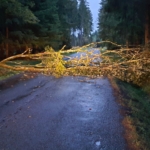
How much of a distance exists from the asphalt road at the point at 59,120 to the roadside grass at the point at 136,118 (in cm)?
22

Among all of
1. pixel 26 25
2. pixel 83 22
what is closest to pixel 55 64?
pixel 26 25

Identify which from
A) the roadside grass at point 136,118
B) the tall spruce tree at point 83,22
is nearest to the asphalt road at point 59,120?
the roadside grass at point 136,118

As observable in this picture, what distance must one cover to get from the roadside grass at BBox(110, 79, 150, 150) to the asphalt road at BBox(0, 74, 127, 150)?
0.72 feet

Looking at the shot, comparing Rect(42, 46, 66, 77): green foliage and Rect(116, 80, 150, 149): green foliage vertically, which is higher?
Rect(42, 46, 66, 77): green foliage

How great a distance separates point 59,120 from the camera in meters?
6.76

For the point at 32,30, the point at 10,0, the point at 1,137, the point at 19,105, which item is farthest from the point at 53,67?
the point at 32,30

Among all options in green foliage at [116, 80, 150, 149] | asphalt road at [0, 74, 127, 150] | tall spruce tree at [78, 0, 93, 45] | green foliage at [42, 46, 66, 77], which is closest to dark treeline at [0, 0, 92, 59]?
green foliage at [42, 46, 66, 77]


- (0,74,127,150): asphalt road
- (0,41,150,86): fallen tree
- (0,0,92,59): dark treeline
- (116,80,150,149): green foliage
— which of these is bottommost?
(116,80,150,149): green foliage

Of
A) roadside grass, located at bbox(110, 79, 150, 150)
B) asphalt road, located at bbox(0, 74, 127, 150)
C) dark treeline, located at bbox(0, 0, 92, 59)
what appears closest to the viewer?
asphalt road, located at bbox(0, 74, 127, 150)

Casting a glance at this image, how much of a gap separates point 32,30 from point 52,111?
19141 millimetres

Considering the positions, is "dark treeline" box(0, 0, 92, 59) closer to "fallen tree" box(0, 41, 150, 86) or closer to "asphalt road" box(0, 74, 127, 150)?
"fallen tree" box(0, 41, 150, 86)

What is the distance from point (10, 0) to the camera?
16328 millimetres

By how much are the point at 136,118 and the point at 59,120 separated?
7.15ft

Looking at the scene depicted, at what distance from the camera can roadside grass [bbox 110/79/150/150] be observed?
5.38m
